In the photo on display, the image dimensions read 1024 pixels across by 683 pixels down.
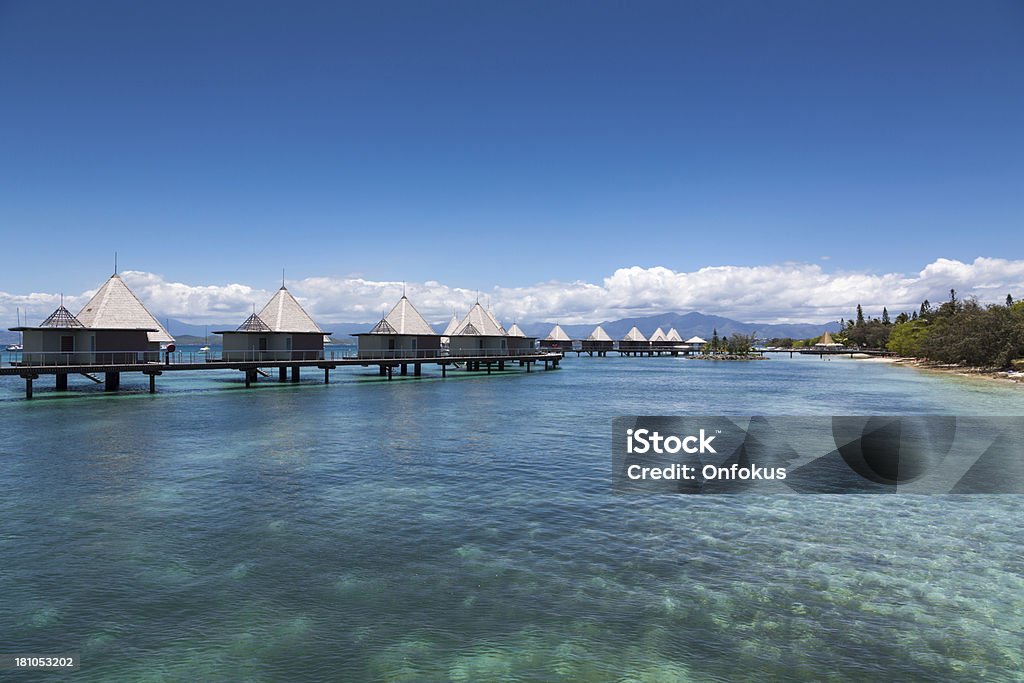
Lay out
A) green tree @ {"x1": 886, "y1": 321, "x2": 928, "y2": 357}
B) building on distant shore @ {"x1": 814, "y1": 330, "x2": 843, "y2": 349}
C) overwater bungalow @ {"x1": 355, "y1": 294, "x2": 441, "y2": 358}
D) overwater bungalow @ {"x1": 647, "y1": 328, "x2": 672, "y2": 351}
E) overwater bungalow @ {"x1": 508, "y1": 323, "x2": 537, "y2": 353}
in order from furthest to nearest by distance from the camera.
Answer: building on distant shore @ {"x1": 814, "y1": 330, "x2": 843, "y2": 349} → overwater bungalow @ {"x1": 647, "y1": 328, "x2": 672, "y2": 351} → green tree @ {"x1": 886, "y1": 321, "x2": 928, "y2": 357} → overwater bungalow @ {"x1": 508, "y1": 323, "x2": 537, "y2": 353} → overwater bungalow @ {"x1": 355, "y1": 294, "x2": 441, "y2": 358}

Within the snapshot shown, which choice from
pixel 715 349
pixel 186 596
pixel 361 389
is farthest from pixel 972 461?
pixel 715 349

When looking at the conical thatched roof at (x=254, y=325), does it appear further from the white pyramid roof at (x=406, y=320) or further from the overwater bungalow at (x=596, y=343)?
the overwater bungalow at (x=596, y=343)

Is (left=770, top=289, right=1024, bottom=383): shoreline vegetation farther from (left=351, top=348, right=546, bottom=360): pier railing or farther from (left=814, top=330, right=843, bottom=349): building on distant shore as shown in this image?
(left=814, top=330, right=843, bottom=349): building on distant shore

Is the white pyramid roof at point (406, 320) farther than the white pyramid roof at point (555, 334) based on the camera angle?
No

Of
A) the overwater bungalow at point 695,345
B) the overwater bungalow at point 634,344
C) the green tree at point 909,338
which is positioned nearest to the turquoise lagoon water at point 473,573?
the green tree at point 909,338

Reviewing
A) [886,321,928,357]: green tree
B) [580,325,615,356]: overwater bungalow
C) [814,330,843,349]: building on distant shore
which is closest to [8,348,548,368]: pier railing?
[580,325,615,356]: overwater bungalow

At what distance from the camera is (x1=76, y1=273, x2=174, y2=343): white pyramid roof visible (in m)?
43.2

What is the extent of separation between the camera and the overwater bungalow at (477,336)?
7312 centimetres

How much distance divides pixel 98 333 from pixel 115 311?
213cm

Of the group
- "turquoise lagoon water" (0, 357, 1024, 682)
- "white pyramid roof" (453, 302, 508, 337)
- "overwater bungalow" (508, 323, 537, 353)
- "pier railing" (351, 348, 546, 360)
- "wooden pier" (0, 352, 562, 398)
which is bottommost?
"turquoise lagoon water" (0, 357, 1024, 682)

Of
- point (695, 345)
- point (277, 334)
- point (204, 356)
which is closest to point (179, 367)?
point (204, 356)

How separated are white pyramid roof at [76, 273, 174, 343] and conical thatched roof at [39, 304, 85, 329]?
2.14 ft

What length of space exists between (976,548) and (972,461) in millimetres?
11670

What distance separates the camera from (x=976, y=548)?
13.2 metres
